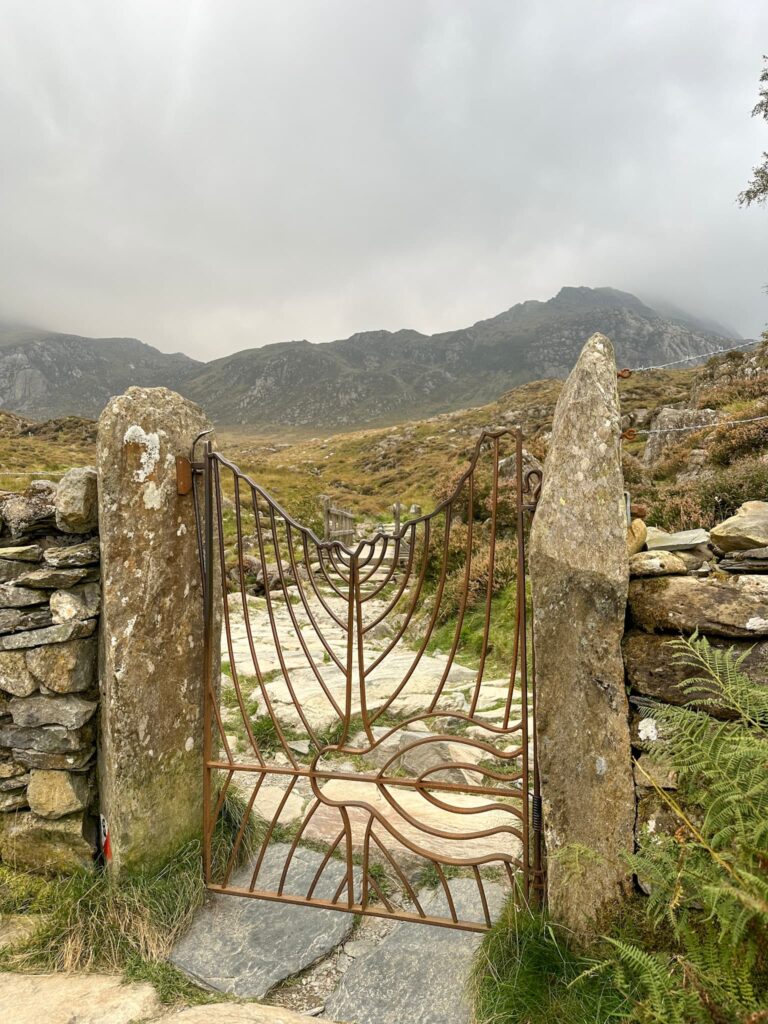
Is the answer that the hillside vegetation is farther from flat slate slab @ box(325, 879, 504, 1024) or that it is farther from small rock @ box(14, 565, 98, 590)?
flat slate slab @ box(325, 879, 504, 1024)

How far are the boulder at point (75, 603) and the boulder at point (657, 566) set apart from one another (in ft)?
9.80

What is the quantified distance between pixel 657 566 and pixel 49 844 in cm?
376

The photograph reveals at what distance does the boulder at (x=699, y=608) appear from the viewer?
8.00 ft

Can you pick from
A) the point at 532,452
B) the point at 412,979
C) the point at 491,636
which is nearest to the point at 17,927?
the point at 412,979

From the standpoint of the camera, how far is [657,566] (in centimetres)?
263

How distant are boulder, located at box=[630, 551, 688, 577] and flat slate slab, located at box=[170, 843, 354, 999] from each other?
8.55ft

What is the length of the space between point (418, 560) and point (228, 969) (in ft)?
34.5

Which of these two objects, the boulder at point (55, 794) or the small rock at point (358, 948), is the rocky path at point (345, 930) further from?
the boulder at point (55, 794)

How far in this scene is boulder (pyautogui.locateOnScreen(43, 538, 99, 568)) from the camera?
3350mm

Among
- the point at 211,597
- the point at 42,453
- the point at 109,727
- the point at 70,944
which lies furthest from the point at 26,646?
the point at 42,453

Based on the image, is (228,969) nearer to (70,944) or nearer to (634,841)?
(70,944)

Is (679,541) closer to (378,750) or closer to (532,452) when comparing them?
(378,750)

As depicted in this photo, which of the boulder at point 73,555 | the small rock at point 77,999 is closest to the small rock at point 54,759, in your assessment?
the small rock at point 77,999

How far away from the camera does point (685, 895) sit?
2199mm
